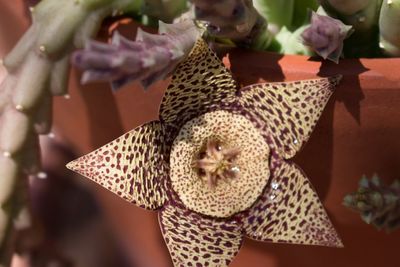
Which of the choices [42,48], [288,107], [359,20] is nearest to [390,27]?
[359,20]

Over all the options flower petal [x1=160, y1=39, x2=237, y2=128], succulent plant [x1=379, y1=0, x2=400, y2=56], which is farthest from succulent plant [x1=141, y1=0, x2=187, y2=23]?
succulent plant [x1=379, y1=0, x2=400, y2=56]

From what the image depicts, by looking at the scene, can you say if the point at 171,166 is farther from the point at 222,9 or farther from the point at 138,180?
the point at 222,9

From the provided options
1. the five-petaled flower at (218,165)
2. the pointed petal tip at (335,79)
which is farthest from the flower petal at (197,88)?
the pointed petal tip at (335,79)

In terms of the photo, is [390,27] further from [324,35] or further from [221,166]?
[221,166]

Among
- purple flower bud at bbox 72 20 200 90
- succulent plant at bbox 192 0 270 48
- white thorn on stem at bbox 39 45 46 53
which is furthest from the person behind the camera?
white thorn on stem at bbox 39 45 46 53

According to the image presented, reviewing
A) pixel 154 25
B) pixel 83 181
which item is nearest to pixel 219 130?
pixel 154 25

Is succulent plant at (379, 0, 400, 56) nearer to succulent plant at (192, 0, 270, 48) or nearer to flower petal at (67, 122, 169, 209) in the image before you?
succulent plant at (192, 0, 270, 48)

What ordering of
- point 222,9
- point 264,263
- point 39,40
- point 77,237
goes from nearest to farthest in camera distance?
point 222,9 < point 39,40 < point 264,263 < point 77,237
